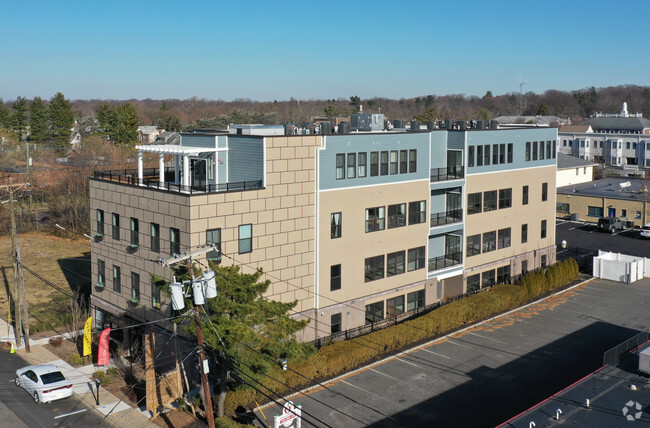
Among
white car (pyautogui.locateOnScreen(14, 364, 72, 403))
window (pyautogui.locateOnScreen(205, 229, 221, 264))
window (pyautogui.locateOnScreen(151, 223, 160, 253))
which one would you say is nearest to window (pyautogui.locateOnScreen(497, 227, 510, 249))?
window (pyautogui.locateOnScreen(205, 229, 221, 264))

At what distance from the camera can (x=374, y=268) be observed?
124 ft

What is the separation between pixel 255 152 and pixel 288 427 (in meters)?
14.1

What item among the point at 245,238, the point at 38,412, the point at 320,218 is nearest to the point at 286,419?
the point at 245,238

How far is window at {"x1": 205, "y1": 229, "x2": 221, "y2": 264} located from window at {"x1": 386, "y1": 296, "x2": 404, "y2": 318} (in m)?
12.8

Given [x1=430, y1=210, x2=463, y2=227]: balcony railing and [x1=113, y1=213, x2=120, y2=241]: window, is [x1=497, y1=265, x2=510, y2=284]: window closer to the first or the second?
[x1=430, y1=210, x2=463, y2=227]: balcony railing

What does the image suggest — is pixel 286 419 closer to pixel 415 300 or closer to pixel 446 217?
pixel 415 300

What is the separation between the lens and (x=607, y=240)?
63.1m

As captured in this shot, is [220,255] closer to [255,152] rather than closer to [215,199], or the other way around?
[215,199]

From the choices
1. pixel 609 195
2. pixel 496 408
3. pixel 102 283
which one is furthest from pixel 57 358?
pixel 609 195

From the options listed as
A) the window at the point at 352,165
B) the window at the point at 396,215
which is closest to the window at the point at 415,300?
the window at the point at 396,215

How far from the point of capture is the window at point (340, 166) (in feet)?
116

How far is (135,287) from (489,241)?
24792mm

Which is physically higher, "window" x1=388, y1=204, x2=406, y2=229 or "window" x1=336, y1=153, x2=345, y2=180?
"window" x1=336, y1=153, x2=345, y2=180

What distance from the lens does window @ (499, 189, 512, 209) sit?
1806 inches
